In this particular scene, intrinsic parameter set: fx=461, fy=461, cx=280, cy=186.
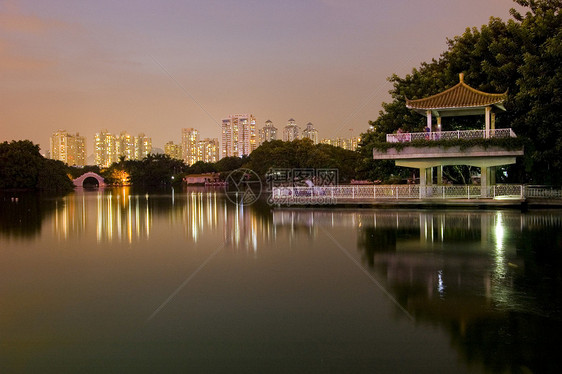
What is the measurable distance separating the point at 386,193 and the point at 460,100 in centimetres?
622

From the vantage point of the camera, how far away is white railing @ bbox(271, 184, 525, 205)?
76.1 ft

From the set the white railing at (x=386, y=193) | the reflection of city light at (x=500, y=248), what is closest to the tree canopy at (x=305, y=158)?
the white railing at (x=386, y=193)

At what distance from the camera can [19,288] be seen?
27.3 ft

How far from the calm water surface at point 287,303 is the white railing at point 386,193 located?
934 centimetres

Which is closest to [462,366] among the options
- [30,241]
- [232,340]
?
[232,340]

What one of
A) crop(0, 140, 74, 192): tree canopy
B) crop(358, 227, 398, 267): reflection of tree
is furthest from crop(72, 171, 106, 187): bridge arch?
crop(358, 227, 398, 267): reflection of tree

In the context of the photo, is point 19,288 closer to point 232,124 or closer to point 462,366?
point 462,366

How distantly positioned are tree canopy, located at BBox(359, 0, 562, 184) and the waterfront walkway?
2080mm

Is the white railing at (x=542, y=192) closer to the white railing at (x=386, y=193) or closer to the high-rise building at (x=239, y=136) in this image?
the white railing at (x=386, y=193)

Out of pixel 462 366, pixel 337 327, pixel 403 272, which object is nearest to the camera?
pixel 462 366

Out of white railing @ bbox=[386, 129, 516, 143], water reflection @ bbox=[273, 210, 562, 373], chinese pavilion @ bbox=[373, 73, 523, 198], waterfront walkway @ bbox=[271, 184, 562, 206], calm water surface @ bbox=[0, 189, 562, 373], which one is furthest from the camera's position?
white railing @ bbox=[386, 129, 516, 143]

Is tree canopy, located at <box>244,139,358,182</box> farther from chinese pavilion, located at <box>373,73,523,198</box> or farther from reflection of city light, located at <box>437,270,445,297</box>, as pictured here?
reflection of city light, located at <box>437,270,445,297</box>

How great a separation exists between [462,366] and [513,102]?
79.4 feet

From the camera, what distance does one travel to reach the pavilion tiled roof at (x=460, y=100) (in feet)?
77.5
